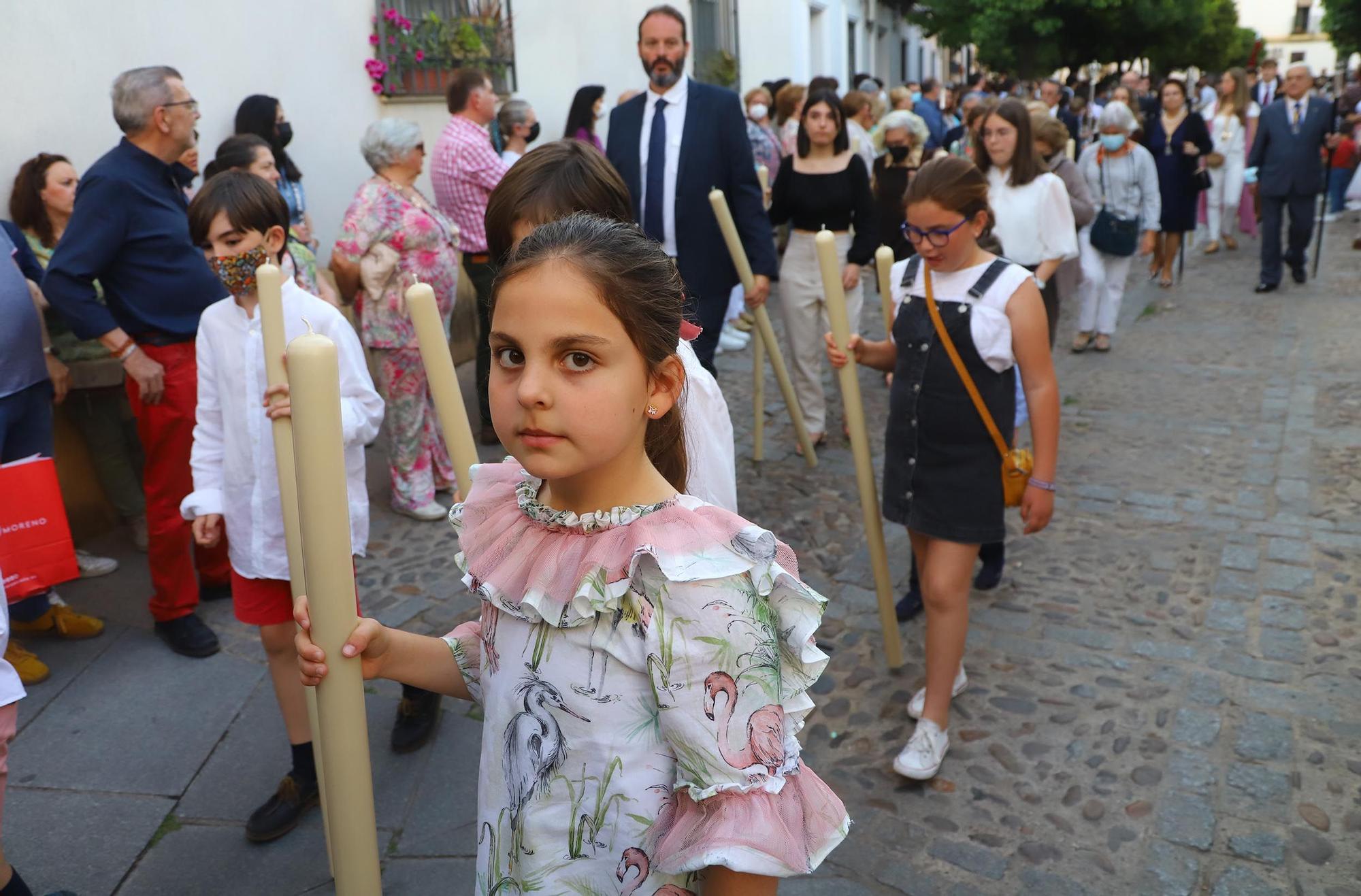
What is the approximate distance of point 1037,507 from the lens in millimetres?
3457

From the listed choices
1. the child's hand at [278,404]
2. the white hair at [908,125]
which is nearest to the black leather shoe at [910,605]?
the child's hand at [278,404]

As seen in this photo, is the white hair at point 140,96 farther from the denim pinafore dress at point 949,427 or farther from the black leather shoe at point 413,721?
the denim pinafore dress at point 949,427

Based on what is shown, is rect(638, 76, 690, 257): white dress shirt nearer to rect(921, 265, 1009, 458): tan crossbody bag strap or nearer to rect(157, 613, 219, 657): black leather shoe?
rect(921, 265, 1009, 458): tan crossbody bag strap

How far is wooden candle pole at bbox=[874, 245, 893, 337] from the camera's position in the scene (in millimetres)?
3434

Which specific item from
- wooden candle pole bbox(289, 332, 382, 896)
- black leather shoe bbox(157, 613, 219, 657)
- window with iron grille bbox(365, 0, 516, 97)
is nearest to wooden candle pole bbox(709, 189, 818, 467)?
black leather shoe bbox(157, 613, 219, 657)

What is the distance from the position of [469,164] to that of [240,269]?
11.9 feet

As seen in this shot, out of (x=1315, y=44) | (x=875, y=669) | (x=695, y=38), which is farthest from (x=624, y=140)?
(x=1315, y=44)

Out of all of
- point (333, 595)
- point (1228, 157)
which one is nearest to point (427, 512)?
point (333, 595)

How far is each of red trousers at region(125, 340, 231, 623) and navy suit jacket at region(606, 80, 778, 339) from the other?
2076mm

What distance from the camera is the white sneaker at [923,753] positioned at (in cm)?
340

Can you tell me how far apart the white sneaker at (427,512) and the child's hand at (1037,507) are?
3.32 m

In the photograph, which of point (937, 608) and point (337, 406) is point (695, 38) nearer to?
point (937, 608)

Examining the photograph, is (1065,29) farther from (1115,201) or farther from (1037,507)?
(1037,507)

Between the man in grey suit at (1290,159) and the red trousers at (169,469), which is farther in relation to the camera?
the man in grey suit at (1290,159)
